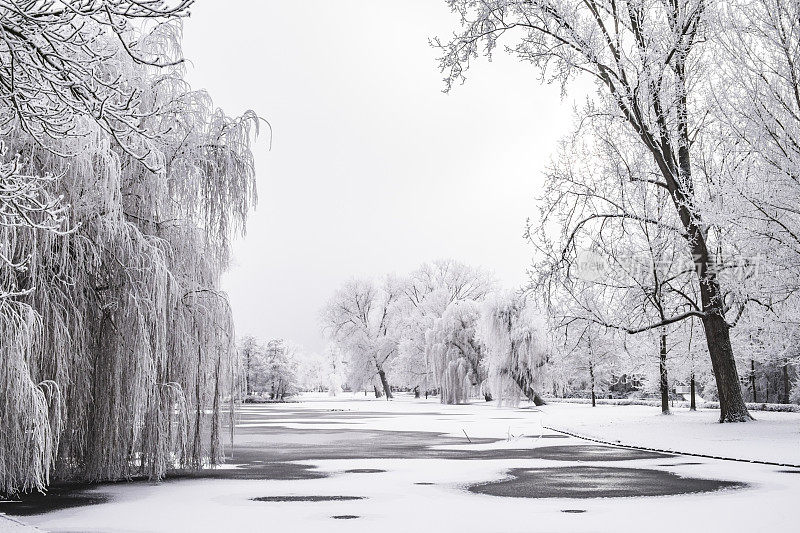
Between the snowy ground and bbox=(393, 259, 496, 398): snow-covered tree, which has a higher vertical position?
bbox=(393, 259, 496, 398): snow-covered tree

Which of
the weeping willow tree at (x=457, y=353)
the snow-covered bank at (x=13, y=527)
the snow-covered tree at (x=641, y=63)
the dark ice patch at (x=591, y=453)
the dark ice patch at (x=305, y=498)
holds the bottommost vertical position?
the dark ice patch at (x=591, y=453)

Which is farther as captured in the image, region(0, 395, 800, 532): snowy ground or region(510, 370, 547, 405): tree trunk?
region(510, 370, 547, 405): tree trunk

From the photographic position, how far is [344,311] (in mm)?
75062

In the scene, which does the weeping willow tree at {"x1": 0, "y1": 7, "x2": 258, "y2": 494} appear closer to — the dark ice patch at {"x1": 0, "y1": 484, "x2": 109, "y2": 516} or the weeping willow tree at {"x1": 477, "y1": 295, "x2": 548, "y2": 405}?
the dark ice patch at {"x1": 0, "y1": 484, "x2": 109, "y2": 516}

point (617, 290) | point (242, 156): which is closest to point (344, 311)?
point (617, 290)

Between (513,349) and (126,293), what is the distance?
32.9 metres

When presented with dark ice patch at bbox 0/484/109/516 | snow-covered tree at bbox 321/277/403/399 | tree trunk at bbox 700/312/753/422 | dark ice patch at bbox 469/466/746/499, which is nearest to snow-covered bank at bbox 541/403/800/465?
tree trunk at bbox 700/312/753/422

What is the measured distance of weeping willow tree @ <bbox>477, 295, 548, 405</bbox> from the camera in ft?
138

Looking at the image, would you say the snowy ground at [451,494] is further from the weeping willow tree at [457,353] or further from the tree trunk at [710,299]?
the weeping willow tree at [457,353]

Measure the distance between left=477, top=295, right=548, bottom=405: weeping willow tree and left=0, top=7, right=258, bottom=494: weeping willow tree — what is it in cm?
3074

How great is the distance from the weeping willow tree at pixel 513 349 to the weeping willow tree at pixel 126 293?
101ft

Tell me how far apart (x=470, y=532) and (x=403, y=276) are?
235ft

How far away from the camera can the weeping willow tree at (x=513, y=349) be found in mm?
42094

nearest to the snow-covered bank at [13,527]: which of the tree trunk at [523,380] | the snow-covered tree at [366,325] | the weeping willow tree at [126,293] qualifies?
the weeping willow tree at [126,293]
